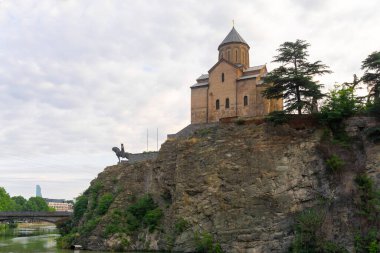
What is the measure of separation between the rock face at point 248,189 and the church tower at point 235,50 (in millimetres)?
12139

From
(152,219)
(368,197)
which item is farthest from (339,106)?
(152,219)

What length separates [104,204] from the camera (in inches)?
1314

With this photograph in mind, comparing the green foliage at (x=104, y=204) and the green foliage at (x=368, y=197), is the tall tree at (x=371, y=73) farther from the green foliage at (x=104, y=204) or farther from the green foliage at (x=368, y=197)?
the green foliage at (x=104, y=204)

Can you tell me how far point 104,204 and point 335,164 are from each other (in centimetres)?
1917

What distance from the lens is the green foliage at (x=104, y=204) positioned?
1305 inches

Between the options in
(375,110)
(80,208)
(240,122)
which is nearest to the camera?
(375,110)

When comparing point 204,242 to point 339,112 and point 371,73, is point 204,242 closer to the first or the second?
point 339,112

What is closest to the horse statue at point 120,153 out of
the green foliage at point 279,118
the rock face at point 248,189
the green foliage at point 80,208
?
the green foliage at point 80,208

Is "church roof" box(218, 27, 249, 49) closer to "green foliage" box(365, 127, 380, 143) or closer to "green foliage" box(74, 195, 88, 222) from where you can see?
"green foliage" box(365, 127, 380, 143)

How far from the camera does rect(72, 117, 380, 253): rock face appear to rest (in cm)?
2366

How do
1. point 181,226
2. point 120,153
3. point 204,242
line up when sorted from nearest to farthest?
point 204,242
point 181,226
point 120,153

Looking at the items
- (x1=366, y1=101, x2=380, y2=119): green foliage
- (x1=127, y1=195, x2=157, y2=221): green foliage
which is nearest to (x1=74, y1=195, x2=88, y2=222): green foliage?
(x1=127, y1=195, x2=157, y2=221): green foliage

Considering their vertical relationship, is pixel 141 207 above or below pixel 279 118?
below

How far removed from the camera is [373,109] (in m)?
25.8
